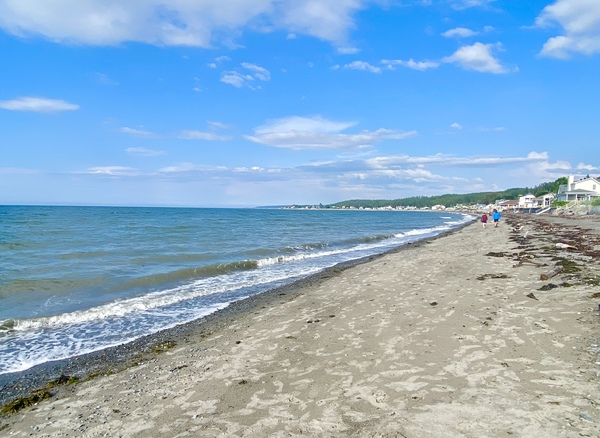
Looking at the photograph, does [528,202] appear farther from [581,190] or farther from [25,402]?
[25,402]

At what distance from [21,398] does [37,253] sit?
1935cm

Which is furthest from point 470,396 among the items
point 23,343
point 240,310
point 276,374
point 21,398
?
point 23,343

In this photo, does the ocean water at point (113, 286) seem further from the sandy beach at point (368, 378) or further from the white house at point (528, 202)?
Answer: the white house at point (528, 202)

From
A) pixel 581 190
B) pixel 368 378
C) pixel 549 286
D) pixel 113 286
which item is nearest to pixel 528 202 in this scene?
pixel 581 190

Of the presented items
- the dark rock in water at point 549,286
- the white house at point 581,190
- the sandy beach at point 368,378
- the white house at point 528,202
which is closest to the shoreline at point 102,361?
the sandy beach at point 368,378

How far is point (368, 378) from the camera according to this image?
511cm

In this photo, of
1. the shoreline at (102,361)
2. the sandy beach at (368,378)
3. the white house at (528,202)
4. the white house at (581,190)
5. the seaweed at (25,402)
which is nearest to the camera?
the sandy beach at (368,378)

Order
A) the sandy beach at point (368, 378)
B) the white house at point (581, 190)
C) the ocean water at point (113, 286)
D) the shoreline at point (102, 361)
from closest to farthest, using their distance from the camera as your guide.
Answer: the sandy beach at point (368, 378) → the shoreline at point (102, 361) → the ocean water at point (113, 286) → the white house at point (581, 190)

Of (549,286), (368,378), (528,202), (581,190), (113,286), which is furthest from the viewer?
(528,202)

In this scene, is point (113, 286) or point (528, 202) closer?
point (113, 286)

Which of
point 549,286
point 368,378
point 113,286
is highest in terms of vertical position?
point 549,286

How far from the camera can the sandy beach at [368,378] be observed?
158 inches

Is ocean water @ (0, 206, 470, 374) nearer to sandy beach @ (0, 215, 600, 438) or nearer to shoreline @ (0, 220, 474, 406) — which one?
shoreline @ (0, 220, 474, 406)

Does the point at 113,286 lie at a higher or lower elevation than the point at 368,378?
lower
